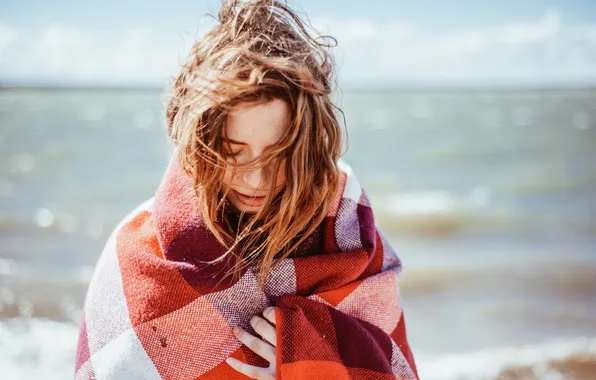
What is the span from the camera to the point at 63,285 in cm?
509

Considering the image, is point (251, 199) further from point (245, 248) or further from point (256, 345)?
point (256, 345)

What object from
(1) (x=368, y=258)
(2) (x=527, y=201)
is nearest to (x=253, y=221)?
(1) (x=368, y=258)

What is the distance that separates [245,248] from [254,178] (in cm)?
21

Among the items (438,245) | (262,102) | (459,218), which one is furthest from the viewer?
(459,218)

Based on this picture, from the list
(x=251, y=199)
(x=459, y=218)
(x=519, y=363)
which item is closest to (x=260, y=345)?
(x=251, y=199)

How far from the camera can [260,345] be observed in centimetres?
157

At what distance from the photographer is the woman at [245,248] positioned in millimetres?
1408

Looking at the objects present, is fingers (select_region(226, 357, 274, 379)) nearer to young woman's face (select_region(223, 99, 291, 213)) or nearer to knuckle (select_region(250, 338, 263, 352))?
knuckle (select_region(250, 338, 263, 352))

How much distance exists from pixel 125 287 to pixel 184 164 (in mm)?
377

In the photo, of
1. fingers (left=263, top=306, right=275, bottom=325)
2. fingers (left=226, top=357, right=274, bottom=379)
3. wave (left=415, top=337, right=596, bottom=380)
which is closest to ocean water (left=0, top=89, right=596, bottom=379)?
wave (left=415, top=337, right=596, bottom=380)

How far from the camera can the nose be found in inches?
56.7

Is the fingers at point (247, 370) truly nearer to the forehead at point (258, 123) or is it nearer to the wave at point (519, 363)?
the forehead at point (258, 123)

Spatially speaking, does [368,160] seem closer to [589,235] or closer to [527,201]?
[527,201]

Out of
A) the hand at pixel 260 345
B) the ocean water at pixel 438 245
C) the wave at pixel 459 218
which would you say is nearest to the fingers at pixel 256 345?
the hand at pixel 260 345
